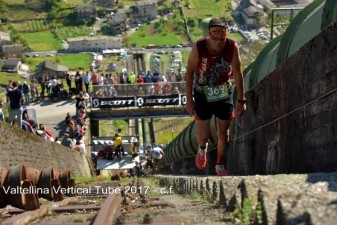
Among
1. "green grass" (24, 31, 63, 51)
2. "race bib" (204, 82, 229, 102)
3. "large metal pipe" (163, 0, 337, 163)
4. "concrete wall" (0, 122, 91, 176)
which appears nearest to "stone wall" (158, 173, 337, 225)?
"large metal pipe" (163, 0, 337, 163)

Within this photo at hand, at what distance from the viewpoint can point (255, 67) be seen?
32.3ft

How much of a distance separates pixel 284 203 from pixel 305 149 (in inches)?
131

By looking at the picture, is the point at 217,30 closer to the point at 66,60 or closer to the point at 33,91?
the point at 33,91

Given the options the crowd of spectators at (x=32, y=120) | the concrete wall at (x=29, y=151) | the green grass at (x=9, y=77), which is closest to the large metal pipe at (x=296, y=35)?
the concrete wall at (x=29, y=151)

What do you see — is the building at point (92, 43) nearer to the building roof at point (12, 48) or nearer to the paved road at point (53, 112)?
the building roof at point (12, 48)

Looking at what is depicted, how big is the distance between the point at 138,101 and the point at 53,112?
16.8 ft

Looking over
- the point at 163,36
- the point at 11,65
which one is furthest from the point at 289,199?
the point at 163,36

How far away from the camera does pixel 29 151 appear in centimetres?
1349

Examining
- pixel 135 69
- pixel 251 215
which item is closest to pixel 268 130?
pixel 251 215

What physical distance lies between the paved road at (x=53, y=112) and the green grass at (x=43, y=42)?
147 meters

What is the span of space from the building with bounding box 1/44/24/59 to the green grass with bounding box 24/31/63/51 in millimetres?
6319

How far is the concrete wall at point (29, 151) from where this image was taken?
36.7 ft

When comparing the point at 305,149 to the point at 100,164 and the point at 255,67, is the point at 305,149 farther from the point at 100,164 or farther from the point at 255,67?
the point at 100,164

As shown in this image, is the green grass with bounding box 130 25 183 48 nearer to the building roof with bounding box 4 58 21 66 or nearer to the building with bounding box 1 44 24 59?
the building with bounding box 1 44 24 59
